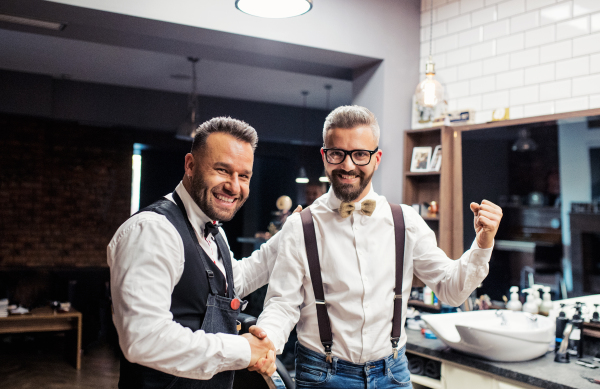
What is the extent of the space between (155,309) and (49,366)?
5218 millimetres

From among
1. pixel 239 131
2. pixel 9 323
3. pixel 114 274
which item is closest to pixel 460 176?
pixel 239 131

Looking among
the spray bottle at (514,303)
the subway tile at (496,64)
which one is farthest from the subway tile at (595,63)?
the spray bottle at (514,303)

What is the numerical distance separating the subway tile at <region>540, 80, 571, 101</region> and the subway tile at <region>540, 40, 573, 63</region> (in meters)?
0.14

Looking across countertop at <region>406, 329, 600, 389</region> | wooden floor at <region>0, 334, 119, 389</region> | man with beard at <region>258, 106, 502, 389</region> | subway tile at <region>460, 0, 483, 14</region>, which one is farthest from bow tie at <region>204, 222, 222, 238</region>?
wooden floor at <region>0, 334, 119, 389</region>

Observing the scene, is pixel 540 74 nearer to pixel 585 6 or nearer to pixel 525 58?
pixel 525 58

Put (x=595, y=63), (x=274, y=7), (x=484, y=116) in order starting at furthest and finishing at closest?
(x=484, y=116), (x=595, y=63), (x=274, y=7)

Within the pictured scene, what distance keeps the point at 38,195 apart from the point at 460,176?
6393mm

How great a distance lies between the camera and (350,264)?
182cm

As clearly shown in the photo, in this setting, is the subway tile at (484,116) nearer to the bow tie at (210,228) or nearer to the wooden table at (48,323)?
the bow tie at (210,228)

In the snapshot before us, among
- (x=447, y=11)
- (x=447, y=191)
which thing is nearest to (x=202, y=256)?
(x=447, y=191)

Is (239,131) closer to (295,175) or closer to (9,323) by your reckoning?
(9,323)

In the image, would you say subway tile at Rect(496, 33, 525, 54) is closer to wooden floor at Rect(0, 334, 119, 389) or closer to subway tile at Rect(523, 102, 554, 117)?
subway tile at Rect(523, 102, 554, 117)

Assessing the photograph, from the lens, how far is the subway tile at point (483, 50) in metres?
3.25

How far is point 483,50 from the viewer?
3.30 m
